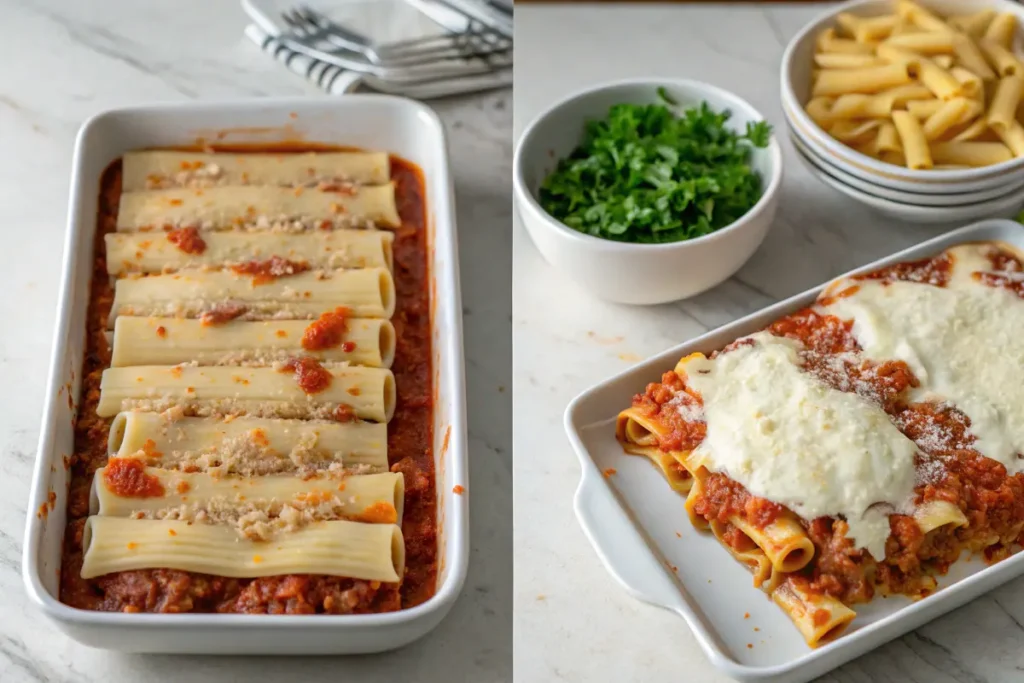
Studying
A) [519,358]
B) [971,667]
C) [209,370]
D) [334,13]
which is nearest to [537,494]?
[519,358]

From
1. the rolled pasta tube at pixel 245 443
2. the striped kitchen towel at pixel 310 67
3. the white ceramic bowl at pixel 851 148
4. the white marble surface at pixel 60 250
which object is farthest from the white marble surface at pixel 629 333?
the striped kitchen towel at pixel 310 67

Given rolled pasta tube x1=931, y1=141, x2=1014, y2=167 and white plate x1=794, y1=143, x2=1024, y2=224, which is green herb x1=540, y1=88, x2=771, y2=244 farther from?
rolled pasta tube x1=931, y1=141, x2=1014, y2=167

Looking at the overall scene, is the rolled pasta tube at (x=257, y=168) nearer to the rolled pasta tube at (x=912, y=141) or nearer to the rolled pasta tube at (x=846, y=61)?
the rolled pasta tube at (x=846, y=61)

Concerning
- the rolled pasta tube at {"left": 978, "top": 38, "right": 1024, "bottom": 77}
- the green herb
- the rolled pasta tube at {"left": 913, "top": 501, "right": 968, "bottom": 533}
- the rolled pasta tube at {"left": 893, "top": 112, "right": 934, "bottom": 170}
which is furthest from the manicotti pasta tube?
the rolled pasta tube at {"left": 978, "top": 38, "right": 1024, "bottom": 77}

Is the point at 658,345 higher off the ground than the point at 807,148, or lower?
lower

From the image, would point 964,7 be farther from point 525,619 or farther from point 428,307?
point 525,619

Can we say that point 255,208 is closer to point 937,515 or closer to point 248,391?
point 248,391
